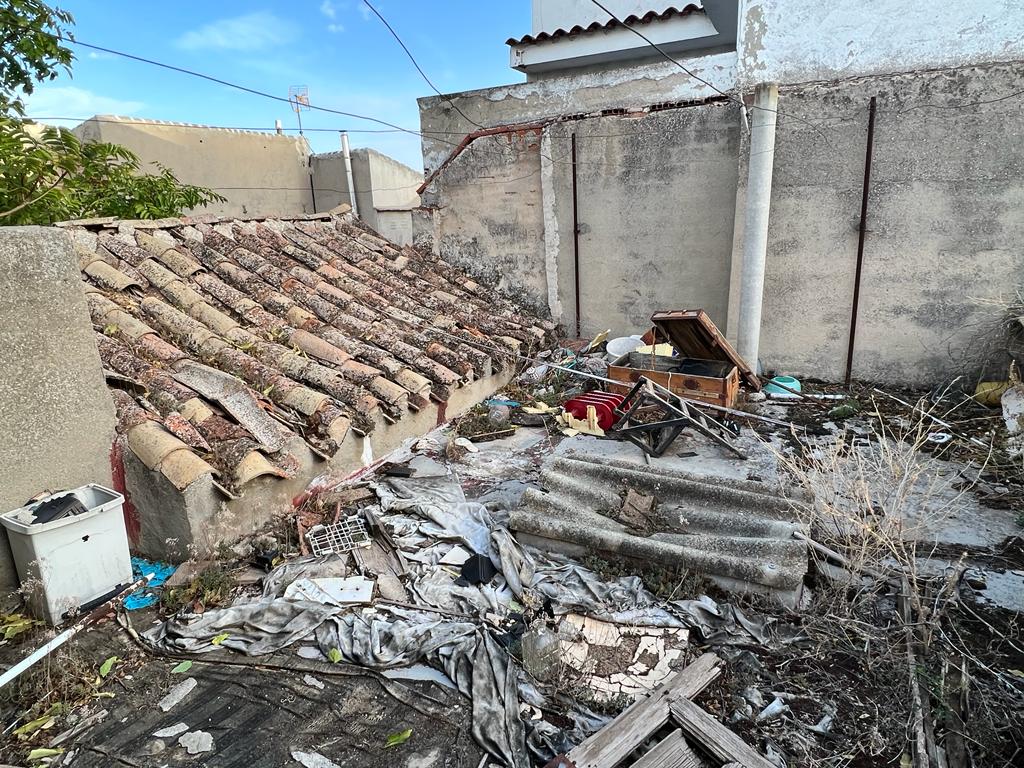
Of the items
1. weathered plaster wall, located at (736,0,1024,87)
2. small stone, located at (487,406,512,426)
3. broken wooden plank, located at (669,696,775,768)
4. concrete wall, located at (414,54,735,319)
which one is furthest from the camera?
concrete wall, located at (414,54,735,319)

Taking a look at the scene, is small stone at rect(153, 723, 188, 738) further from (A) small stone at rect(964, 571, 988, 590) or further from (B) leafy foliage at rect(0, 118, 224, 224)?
(A) small stone at rect(964, 571, 988, 590)

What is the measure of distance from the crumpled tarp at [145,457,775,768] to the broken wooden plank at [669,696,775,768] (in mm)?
427

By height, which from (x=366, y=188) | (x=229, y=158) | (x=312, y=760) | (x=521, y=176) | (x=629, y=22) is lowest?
(x=312, y=760)

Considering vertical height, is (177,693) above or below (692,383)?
below

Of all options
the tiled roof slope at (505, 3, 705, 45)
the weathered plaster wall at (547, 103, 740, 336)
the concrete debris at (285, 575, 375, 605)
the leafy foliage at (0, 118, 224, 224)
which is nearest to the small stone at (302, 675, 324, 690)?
the concrete debris at (285, 575, 375, 605)

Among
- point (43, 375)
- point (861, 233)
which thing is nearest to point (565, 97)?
point (861, 233)

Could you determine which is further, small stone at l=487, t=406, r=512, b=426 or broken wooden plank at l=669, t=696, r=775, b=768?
small stone at l=487, t=406, r=512, b=426

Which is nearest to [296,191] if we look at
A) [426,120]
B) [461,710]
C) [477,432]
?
[426,120]

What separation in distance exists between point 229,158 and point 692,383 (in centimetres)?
1325

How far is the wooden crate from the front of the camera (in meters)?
6.88

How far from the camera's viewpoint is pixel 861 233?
7676mm

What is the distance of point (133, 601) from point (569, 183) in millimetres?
7968

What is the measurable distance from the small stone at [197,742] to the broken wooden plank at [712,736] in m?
2.30

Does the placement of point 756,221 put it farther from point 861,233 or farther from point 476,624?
point 476,624
